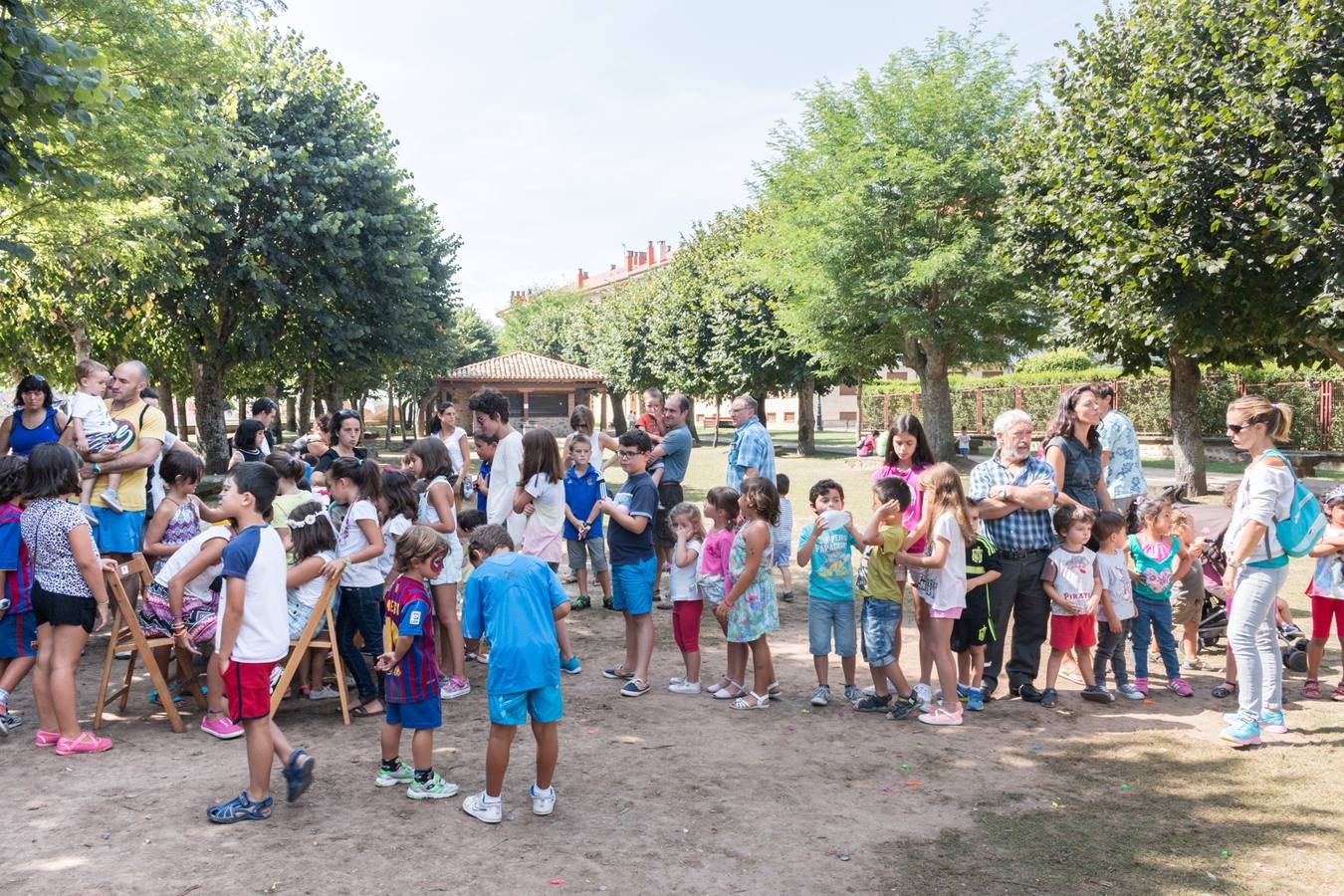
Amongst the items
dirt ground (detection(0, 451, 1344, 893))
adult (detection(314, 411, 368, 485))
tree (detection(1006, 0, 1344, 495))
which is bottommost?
dirt ground (detection(0, 451, 1344, 893))

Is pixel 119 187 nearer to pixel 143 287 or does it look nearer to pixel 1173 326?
pixel 143 287

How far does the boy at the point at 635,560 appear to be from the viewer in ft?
19.6

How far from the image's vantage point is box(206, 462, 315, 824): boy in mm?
4070

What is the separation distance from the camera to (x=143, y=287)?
62.6ft

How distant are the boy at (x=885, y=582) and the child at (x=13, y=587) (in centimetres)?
475

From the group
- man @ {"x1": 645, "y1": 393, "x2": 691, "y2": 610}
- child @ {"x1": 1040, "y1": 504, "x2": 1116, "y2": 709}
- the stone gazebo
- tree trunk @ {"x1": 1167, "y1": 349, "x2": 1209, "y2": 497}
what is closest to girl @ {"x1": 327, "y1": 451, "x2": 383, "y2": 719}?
man @ {"x1": 645, "y1": 393, "x2": 691, "y2": 610}

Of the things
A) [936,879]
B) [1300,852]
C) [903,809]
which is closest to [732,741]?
[903,809]

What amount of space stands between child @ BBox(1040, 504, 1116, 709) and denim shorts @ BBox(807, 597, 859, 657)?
130 cm

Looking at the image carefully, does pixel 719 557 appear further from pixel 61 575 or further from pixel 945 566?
pixel 61 575

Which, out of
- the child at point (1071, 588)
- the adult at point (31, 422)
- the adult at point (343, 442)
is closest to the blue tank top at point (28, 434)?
the adult at point (31, 422)


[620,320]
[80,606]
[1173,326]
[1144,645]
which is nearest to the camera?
[80,606]

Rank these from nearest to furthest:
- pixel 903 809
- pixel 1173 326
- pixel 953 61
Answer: pixel 903 809
pixel 1173 326
pixel 953 61

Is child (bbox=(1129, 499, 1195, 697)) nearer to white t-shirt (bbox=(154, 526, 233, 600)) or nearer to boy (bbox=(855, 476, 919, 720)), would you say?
boy (bbox=(855, 476, 919, 720))

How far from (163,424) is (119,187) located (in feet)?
25.7
